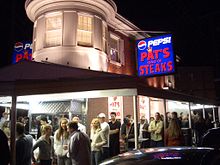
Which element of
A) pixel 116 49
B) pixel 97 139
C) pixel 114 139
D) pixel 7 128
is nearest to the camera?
pixel 97 139

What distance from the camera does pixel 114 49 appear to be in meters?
16.6

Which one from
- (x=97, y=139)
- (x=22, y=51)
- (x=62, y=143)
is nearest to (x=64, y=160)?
(x=62, y=143)

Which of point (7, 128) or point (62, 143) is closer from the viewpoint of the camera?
point (62, 143)

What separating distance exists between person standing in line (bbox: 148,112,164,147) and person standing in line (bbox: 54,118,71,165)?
4186 millimetres

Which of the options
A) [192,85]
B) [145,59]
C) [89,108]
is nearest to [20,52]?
[89,108]

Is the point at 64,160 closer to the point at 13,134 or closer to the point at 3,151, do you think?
the point at 13,134

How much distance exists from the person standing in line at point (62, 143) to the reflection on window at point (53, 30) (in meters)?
5.89

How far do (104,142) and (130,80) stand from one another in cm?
274

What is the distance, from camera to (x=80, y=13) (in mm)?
13812

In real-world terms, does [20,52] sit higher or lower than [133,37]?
lower

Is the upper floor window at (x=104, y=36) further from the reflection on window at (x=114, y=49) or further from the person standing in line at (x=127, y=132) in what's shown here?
the person standing in line at (x=127, y=132)

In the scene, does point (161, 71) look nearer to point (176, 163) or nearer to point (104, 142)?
point (104, 142)

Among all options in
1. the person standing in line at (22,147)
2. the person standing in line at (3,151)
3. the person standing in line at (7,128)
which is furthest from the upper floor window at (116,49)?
the person standing in line at (3,151)

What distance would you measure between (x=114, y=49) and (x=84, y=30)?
3.19 m
